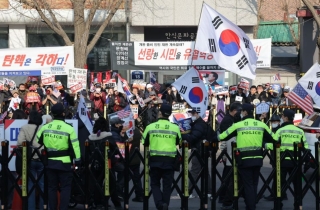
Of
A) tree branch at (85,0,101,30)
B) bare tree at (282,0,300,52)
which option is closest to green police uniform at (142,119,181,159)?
tree branch at (85,0,101,30)

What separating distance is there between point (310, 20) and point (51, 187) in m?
26.2

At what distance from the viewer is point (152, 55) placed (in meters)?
27.7

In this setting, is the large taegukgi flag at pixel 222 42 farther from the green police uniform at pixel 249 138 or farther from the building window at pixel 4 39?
the building window at pixel 4 39

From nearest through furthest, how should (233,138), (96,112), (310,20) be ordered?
(233,138), (96,112), (310,20)

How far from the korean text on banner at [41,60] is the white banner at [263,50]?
20.8 ft

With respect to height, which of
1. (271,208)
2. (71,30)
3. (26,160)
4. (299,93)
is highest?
(71,30)

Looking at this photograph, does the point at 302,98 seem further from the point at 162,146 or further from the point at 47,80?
the point at 47,80

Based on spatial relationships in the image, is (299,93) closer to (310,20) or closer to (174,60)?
(174,60)

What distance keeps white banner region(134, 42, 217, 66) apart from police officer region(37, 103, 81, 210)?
14898 millimetres

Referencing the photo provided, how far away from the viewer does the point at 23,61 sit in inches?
1052

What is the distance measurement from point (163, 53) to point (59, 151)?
1522 centimetres

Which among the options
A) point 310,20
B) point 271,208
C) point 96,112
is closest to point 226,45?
point 271,208

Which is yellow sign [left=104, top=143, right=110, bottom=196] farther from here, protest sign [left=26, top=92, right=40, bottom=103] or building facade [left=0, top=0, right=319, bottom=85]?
building facade [left=0, top=0, right=319, bottom=85]

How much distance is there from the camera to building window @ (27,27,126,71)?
3456cm
